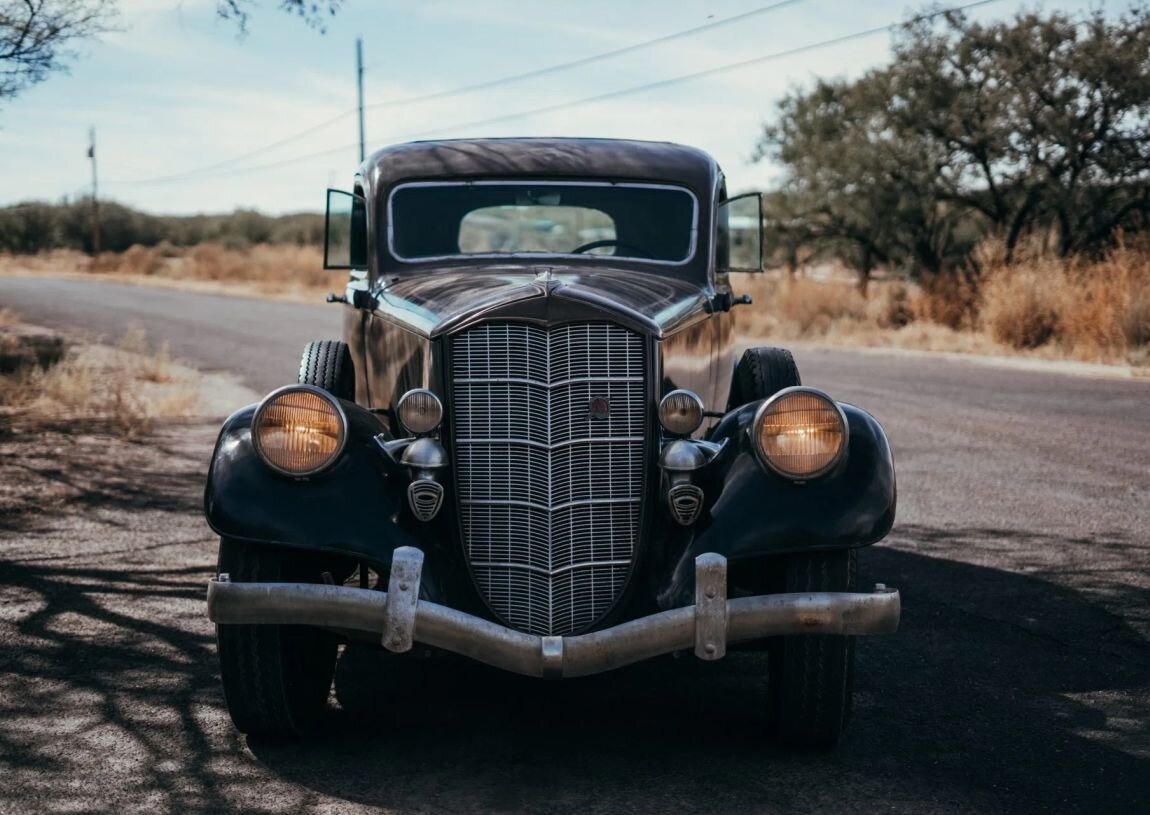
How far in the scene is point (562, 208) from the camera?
5.94 m

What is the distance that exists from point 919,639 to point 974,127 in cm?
1942

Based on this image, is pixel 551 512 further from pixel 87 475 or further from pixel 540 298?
pixel 87 475

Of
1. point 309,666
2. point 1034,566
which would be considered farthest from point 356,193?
point 1034,566

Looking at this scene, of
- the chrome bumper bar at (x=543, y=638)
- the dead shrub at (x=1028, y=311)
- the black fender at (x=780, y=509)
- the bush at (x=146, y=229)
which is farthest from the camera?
the bush at (x=146, y=229)

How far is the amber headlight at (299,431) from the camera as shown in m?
3.99

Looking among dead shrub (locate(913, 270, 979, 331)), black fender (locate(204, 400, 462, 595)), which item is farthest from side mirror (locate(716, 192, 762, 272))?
dead shrub (locate(913, 270, 979, 331))

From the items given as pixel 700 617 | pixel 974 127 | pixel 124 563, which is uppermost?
pixel 974 127

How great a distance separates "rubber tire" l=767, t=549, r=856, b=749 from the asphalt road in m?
0.12

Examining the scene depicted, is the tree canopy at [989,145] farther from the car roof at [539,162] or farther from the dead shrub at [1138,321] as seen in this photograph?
the car roof at [539,162]

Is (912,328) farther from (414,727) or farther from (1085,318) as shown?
(414,727)

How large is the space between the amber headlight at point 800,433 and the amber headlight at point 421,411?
969 millimetres

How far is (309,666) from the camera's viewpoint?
4312 millimetres

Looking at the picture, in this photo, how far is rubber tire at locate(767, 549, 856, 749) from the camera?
397 cm

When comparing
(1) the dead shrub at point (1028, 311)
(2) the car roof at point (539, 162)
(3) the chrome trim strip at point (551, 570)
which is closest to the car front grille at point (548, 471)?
(3) the chrome trim strip at point (551, 570)
